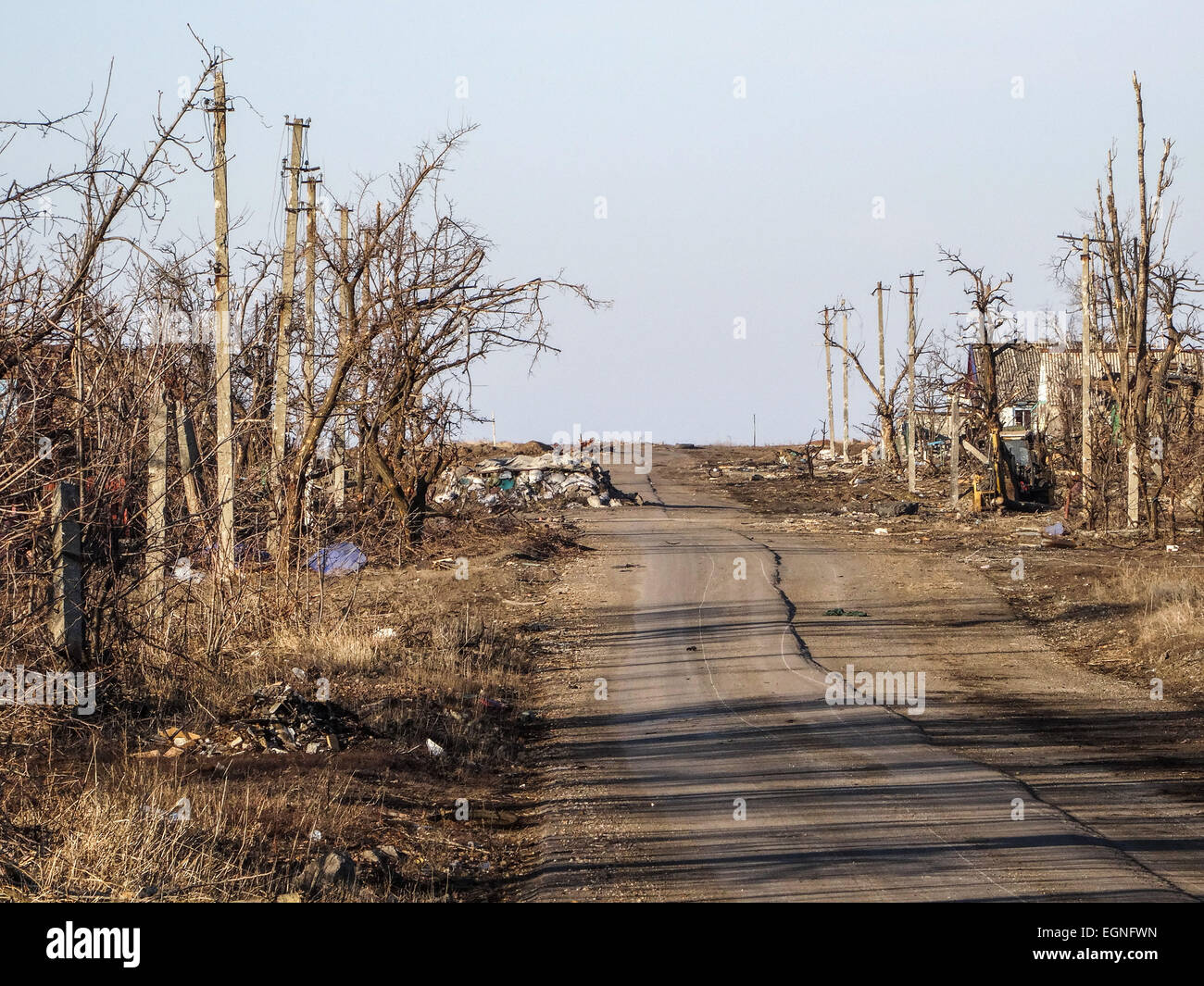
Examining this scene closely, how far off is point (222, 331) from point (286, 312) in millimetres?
6054

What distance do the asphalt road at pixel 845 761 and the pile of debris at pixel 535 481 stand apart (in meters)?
14.2

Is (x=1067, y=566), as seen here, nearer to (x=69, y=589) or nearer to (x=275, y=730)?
(x=275, y=730)

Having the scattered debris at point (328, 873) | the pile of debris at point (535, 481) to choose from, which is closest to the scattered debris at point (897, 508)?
the pile of debris at point (535, 481)

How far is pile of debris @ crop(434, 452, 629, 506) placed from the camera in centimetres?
3419

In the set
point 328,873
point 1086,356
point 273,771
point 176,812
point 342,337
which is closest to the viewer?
point 328,873

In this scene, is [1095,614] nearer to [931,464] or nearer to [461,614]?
[461,614]

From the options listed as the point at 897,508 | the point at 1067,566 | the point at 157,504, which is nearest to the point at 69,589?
the point at 157,504

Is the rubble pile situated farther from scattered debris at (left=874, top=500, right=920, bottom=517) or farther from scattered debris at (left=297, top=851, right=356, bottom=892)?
scattered debris at (left=874, top=500, right=920, bottom=517)

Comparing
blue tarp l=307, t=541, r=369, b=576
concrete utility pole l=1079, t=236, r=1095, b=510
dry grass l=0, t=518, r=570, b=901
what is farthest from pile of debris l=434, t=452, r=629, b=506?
dry grass l=0, t=518, r=570, b=901

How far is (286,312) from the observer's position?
1855 cm

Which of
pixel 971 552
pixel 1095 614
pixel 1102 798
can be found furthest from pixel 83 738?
pixel 971 552

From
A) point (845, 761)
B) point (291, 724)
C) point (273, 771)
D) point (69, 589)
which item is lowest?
point (845, 761)

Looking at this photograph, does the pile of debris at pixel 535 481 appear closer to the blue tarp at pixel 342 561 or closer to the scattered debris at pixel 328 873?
the blue tarp at pixel 342 561

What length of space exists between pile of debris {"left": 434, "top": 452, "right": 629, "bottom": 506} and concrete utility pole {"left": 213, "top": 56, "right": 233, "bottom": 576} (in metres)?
15.3
